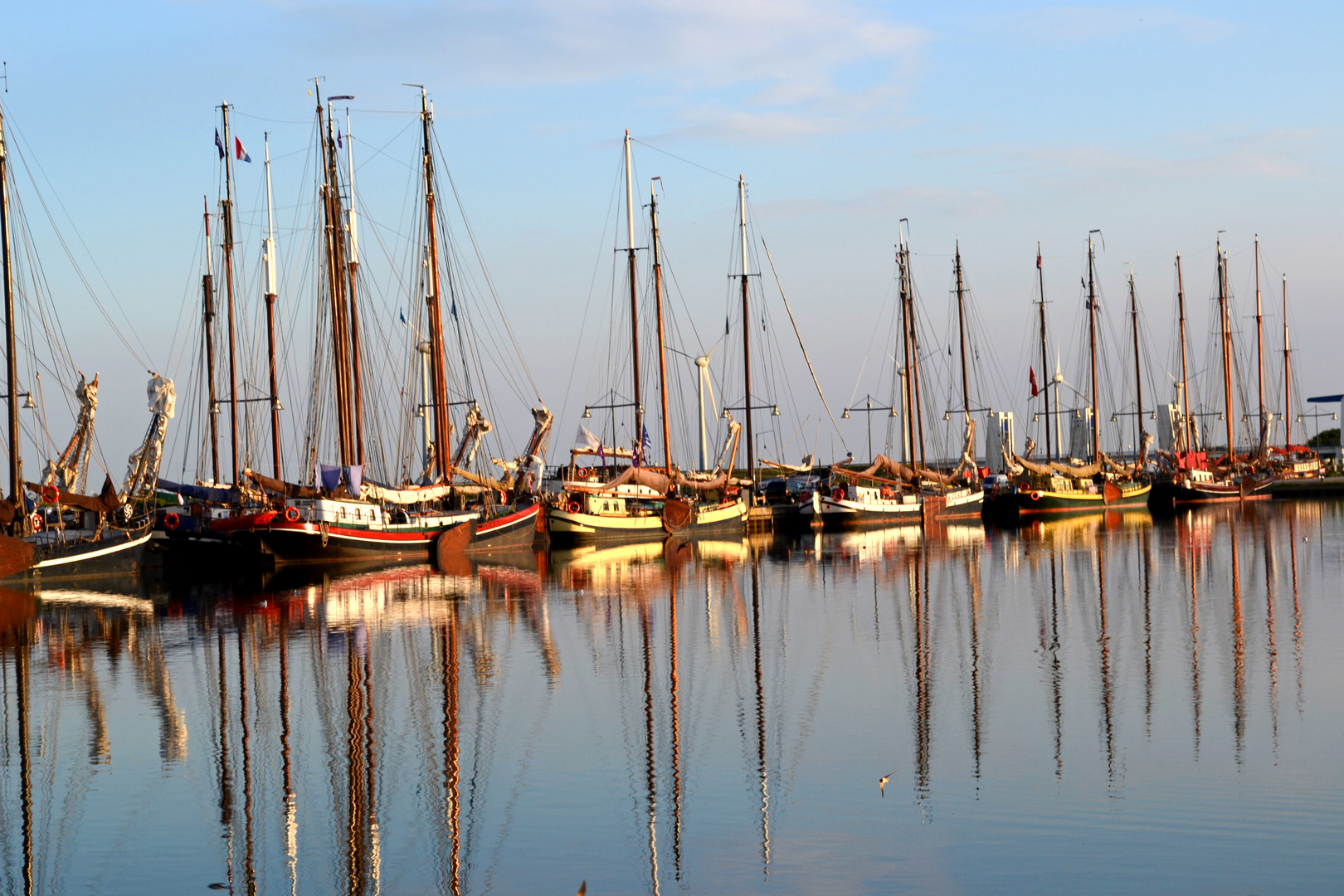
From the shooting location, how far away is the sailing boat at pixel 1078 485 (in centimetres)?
8912

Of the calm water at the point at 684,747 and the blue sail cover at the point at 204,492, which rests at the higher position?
the blue sail cover at the point at 204,492

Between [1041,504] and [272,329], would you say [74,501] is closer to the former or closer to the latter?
[272,329]

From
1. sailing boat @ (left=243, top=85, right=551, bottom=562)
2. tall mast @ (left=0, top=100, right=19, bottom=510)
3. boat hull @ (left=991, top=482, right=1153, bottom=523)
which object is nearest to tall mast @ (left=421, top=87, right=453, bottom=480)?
sailing boat @ (left=243, top=85, right=551, bottom=562)

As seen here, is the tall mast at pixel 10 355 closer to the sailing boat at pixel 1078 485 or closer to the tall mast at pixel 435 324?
the tall mast at pixel 435 324

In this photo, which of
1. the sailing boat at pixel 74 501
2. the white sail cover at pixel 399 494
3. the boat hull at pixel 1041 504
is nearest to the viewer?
the sailing boat at pixel 74 501

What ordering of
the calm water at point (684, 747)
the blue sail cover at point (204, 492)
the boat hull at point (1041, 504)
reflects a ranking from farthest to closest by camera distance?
the boat hull at point (1041, 504) → the blue sail cover at point (204, 492) → the calm water at point (684, 747)

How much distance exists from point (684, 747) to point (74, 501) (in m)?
36.2

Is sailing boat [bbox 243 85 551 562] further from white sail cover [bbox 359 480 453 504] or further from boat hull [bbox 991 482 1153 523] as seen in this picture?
boat hull [bbox 991 482 1153 523]

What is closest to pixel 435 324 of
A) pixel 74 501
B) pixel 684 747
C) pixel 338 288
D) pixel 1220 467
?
pixel 338 288

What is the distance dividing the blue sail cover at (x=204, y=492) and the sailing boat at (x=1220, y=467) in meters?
68.3

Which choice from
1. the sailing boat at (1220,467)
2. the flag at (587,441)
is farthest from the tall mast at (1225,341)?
the flag at (587,441)

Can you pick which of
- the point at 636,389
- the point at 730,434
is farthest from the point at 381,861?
the point at 730,434

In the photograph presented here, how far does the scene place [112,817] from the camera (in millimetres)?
15508

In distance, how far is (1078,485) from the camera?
94625mm
